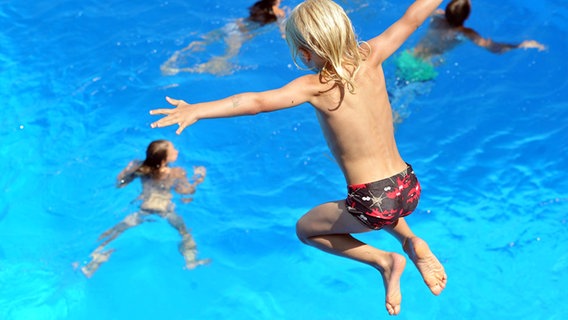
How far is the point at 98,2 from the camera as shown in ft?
27.0

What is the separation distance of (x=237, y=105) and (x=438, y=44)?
4252 millimetres

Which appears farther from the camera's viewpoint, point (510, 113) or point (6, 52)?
point (6, 52)

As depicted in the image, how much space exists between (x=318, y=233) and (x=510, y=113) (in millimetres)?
3507

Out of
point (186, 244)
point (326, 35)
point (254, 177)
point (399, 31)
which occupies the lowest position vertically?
point (186, 244)

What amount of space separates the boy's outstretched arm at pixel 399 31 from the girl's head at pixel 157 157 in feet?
8.25

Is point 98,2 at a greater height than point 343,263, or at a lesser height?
greater

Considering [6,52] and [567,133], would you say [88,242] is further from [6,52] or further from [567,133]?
[567,133]

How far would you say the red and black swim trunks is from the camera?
3.64 metres

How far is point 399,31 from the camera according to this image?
3719 mm

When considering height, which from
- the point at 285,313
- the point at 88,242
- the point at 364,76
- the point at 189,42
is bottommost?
the point at 285,313

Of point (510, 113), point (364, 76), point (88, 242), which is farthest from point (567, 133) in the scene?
point (88, 242)

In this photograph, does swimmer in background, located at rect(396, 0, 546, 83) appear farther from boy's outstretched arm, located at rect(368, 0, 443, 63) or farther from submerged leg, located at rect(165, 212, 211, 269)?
boy's outstretched arm, located at rect(368, 0, 443, 63)

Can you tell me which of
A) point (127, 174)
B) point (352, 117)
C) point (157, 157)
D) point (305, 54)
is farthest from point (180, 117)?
point (127, 174)

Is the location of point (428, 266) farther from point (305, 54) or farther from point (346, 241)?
point (305, 54)
